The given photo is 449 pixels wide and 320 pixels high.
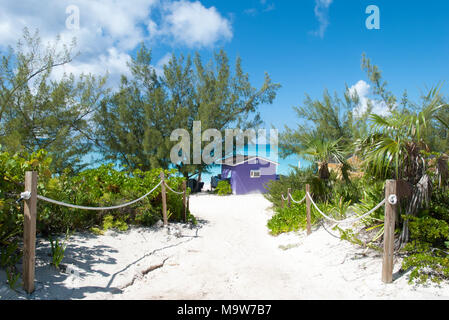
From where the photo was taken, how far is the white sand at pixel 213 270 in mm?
3633

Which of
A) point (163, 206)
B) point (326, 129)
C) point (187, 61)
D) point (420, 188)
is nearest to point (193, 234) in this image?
point (163, 206)

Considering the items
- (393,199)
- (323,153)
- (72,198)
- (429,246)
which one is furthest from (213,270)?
(323,153)

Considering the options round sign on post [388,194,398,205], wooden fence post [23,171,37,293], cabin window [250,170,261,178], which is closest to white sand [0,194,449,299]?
wooden fence post [23,171,37,293]

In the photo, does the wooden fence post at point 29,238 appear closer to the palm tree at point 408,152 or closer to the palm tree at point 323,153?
the palm tree at point 408,152

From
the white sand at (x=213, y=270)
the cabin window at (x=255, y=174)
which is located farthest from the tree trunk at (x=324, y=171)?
the cabin window at (x=255, y=174)

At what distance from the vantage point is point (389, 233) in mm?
3838

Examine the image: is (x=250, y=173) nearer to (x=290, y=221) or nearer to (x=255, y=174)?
(x=255, y=174)

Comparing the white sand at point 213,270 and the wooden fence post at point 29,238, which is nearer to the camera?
the wooden fence post at point 29,238

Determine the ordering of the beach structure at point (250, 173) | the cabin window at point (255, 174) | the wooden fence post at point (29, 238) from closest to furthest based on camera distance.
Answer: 1. the wooden fence post at point (29, 238)
2. the beach structure at point (250, 173)
3. the cabin window at point (255, 174)

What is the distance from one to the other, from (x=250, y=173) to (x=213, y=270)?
16.3m


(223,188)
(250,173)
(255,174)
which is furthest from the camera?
(255,174)

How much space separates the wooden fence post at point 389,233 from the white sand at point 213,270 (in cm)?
14

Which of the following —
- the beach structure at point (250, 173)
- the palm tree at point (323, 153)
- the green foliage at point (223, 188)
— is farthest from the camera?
the beach structure at point (250, 173)
